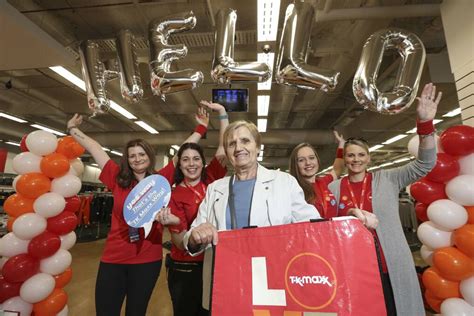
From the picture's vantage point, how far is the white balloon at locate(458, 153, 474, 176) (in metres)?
2.04

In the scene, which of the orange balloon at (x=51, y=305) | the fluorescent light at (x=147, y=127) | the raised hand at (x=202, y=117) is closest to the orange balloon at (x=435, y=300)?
the raised hand at (x=202, y=117)

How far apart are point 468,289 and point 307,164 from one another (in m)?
1.48

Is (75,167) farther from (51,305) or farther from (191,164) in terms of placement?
(191,164)

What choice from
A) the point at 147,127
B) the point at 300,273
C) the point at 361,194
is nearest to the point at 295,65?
the point at 361,194

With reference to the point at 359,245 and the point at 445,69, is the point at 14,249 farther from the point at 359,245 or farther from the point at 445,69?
the point at 445,69

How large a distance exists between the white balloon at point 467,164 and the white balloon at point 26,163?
3.43 metres

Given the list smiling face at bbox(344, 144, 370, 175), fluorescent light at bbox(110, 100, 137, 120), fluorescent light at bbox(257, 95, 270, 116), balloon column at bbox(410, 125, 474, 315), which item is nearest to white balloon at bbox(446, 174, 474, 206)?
balloon column at bbox(410, 125, 474, 315)

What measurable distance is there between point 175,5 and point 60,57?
5.16ft

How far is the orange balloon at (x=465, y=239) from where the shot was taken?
6.29 ft

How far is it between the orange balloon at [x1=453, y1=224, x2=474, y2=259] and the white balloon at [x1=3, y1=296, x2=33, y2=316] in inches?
132

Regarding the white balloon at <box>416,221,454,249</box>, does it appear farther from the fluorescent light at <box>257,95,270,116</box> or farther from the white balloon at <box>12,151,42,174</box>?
the fluorescent light at <box>257,95,270,116</box>

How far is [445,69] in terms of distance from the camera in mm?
3756

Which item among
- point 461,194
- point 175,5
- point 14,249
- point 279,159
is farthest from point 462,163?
point 279,159

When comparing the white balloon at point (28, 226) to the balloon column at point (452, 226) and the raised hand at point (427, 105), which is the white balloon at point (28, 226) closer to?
the raised hand at point (427, 105)
